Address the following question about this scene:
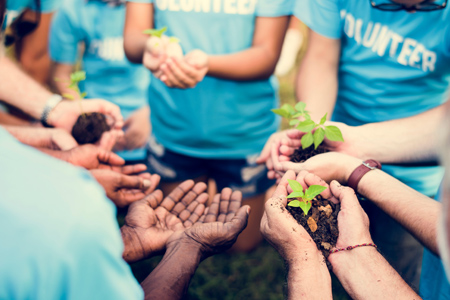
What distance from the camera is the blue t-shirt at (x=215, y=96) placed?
231 cm

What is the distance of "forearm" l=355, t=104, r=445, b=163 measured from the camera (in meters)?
1.81

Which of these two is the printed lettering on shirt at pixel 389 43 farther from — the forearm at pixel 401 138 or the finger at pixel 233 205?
the finger at pixel 233 205

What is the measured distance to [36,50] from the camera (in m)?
2.79

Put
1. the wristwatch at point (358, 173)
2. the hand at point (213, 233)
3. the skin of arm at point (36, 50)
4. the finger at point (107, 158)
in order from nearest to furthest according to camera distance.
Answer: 1. the hand at point (213, 233)
2. the wristwatch at point (358, 173)
3. the finger at point (107, 158)
4. the skin of arm at point (36, 50)

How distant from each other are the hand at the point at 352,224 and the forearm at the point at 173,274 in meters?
0.56

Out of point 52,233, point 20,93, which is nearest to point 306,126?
point 52,233

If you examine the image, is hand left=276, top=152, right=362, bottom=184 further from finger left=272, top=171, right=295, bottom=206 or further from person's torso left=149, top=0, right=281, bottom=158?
person's torso left=149, top=0, right=281, bottom=158

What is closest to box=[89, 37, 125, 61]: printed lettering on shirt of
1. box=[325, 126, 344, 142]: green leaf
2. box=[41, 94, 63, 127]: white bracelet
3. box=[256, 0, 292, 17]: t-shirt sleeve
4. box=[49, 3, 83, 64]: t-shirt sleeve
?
box=[49, 3, 83, 64]: t-shirt sleeve

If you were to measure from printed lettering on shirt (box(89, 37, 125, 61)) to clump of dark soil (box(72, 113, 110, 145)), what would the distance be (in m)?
0.73

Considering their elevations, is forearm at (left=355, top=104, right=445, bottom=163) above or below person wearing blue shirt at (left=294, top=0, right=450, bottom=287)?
below

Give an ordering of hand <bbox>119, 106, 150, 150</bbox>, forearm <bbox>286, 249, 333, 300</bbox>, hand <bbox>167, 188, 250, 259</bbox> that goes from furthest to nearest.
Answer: hand <bbox>119, 106, 150, 150</bbox>
hand <bbox>167, 188, 250, 259</bbox>
forearm <bbox>286, 249, 333, 300</bbox>

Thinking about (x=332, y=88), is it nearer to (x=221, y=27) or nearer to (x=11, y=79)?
(x=221, y=27)

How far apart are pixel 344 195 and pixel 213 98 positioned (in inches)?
51.0

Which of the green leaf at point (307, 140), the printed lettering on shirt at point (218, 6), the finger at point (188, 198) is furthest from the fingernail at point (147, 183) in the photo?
the printed lettering on shirt at point (218, 6)
